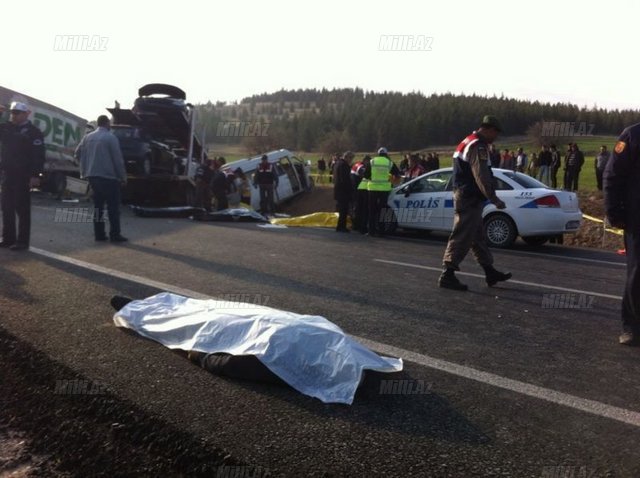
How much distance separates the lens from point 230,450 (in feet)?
8.79

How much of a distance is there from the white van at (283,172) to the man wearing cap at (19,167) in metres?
12.7

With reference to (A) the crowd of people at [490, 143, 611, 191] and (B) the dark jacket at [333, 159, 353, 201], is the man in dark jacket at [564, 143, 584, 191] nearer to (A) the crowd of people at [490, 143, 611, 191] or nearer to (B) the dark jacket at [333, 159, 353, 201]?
(A) the crowd of people at [490, 143, 611, 191]

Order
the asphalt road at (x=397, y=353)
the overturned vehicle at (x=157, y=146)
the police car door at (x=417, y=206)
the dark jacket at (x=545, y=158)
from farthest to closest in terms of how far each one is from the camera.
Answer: the dark jacket at (x=545, y=158), the overturned vehicle at (x=157, y=146), the police car door at (x=417, y=206), the asphalt road at (x=397, y=353)

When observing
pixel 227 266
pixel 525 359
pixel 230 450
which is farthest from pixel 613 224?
pixel 227 266

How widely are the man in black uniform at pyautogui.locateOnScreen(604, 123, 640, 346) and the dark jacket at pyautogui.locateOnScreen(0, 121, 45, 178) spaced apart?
7079 millimetres

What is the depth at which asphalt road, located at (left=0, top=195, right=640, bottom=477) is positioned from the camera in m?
2.71

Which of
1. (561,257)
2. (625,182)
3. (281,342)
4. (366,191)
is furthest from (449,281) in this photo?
(366,191)

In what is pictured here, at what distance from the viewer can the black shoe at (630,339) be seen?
4492 millimetres

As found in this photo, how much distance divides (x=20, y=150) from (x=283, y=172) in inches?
646

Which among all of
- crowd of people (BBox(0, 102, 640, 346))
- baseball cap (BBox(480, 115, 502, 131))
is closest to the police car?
crowd of people (BBox(0, 102, 640, 346))

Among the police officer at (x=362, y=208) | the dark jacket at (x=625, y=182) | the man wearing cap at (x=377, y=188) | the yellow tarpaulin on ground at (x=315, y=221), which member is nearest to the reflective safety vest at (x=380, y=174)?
the man wearing cap at (x=377, y=188)

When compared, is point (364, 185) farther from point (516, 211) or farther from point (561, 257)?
point (561, 257)

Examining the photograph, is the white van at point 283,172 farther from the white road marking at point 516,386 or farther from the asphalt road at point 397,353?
the white road marking at point 516,386

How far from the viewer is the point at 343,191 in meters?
13.7
